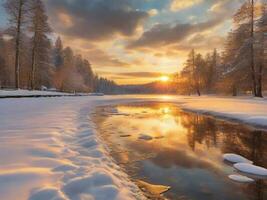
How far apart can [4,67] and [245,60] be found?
172 ft

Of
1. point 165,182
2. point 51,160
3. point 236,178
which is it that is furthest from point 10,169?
point 236,178

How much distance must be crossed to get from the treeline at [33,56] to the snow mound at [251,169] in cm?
2658

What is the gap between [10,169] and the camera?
4520 millimetres

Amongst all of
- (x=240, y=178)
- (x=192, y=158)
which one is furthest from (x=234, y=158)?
(x=240, y=178)

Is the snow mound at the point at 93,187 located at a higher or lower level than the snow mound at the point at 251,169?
higher

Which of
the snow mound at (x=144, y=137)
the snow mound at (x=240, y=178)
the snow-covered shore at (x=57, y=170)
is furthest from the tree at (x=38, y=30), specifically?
the snow mound at (x=240, y=178)

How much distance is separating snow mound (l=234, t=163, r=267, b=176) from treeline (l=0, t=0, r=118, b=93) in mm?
26582

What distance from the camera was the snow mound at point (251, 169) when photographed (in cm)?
535

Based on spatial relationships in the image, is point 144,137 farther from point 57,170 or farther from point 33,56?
point 33,56

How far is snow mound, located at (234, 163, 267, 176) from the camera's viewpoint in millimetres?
5348

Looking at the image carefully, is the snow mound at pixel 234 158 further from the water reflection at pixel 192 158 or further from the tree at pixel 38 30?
the tree at pixel 38 30

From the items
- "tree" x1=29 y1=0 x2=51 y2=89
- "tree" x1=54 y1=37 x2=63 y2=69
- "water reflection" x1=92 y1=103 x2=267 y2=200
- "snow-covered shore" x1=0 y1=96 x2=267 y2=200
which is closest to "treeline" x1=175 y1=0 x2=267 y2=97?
"water reflection" x1=92 y1=103 x2=267 y2=200

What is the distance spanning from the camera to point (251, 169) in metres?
5.54

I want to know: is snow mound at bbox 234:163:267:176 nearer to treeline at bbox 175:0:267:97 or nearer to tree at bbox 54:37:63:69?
treeline at bbox 175:0:267:97
